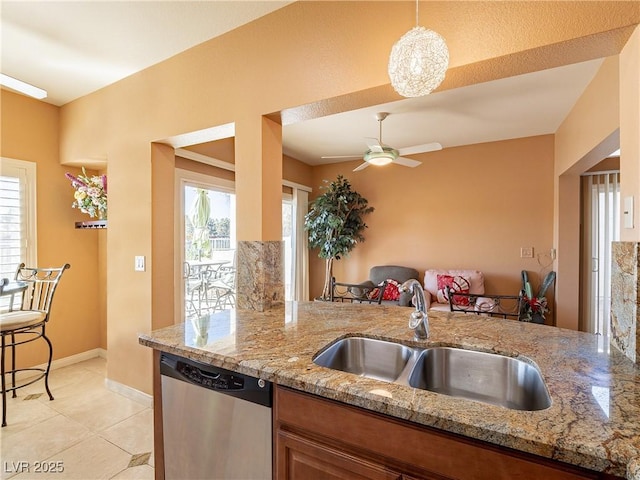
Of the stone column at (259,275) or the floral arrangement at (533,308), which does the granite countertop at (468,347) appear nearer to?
the stone column at (259,275)

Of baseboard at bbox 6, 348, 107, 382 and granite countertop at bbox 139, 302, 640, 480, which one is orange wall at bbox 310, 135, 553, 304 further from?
baseboard at bbox 6, 348, 107, 382

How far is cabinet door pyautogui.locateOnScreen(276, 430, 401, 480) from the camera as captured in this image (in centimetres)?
91

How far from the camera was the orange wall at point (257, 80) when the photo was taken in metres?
1.28

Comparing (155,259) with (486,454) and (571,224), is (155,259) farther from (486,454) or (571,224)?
(571,224)

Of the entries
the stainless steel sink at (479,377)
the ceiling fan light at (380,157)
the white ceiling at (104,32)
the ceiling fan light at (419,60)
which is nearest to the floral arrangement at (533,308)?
the ceiling fan light at (380,157)

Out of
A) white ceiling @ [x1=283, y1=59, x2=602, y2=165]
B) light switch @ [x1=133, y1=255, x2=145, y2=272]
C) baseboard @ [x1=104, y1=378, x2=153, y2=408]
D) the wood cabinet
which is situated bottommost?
baseboard @ [x1=104, y1=378, x2=153, y2=408]

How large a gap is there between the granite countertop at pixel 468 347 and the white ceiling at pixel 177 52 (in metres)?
1.84

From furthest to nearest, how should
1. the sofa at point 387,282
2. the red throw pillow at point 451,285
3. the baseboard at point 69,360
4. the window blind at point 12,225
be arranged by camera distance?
1. the sofa at point 387,282
2. the red throw pillow at point 451,285
3. the baseboard at point 69,360
4. the window blind at point 12,225

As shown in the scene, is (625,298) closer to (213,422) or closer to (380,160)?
(213,422)

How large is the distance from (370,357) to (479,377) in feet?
1.48

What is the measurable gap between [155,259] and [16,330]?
1.09 meters

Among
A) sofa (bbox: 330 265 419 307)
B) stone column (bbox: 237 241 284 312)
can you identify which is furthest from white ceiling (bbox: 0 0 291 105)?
sofa (bbox: 330 265 419 307)

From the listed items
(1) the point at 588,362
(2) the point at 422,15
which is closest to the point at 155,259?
(2) the point at 422,15

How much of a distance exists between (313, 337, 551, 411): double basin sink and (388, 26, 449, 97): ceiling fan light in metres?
1.12
